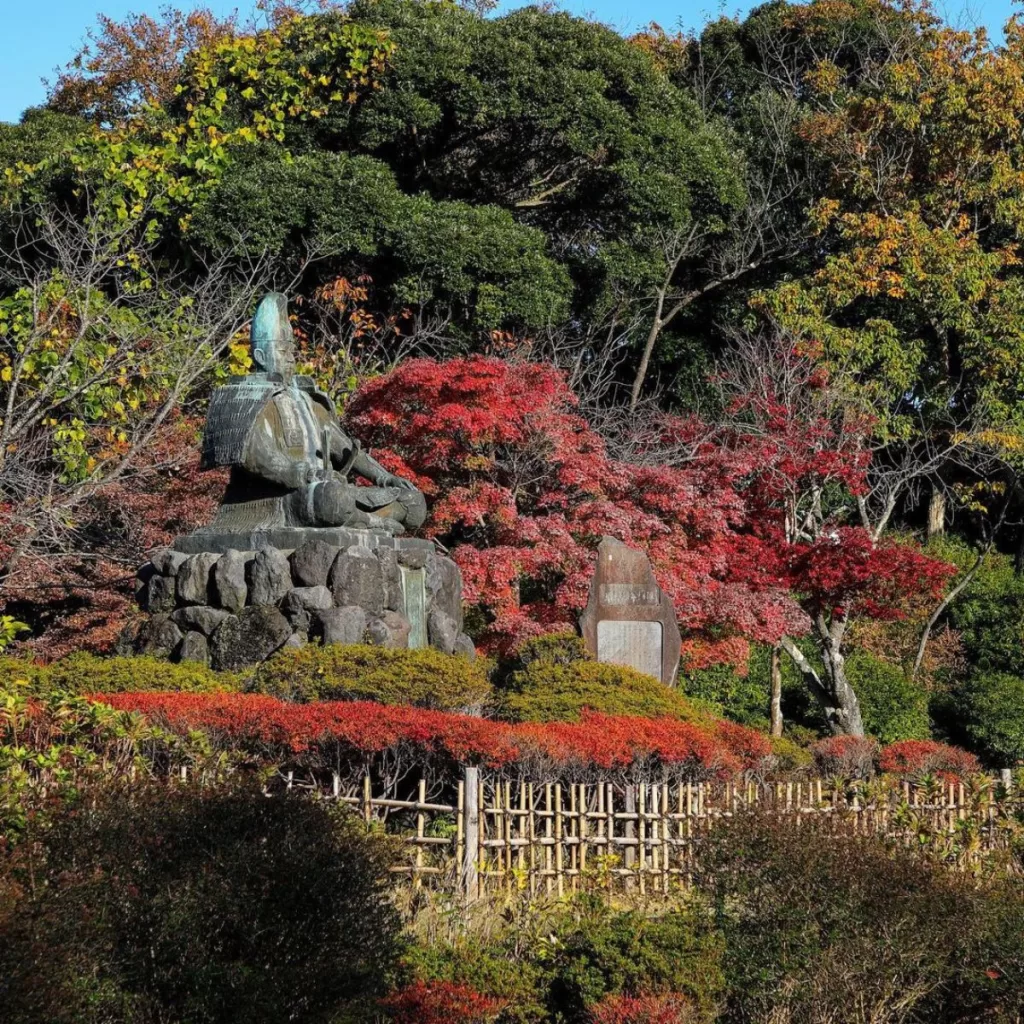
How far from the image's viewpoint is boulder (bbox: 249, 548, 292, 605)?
11.2 m

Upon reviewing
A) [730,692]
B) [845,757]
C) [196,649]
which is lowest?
[845,757]

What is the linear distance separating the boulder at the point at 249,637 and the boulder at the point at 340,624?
273mm

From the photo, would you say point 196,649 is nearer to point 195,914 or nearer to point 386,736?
point 386,736

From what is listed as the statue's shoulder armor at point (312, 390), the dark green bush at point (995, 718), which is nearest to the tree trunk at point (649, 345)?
the dark green bush at point (995, 718)

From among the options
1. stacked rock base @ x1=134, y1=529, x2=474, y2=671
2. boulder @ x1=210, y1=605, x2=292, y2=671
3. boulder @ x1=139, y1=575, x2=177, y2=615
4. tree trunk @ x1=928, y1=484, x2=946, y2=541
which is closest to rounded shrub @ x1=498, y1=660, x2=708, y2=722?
stacked rock base @ x1=134, y1=529, x2=474, y2=671

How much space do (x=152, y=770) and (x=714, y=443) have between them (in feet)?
37.8

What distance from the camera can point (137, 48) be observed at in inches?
985

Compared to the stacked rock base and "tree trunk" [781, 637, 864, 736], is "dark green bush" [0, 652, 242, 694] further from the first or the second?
"tree trunk" [781, 637, 864, 736]

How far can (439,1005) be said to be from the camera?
551 centimetres

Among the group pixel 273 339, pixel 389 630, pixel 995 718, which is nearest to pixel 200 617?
pixel 389 630

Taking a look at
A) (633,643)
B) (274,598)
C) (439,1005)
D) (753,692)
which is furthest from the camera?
(753,692)

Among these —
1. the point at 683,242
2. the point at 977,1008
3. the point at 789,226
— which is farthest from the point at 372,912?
the point at 789,226

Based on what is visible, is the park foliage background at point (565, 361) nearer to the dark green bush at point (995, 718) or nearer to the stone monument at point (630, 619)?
the dark green bush at point (995, 718)

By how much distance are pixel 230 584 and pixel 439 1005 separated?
6159 millimetres
